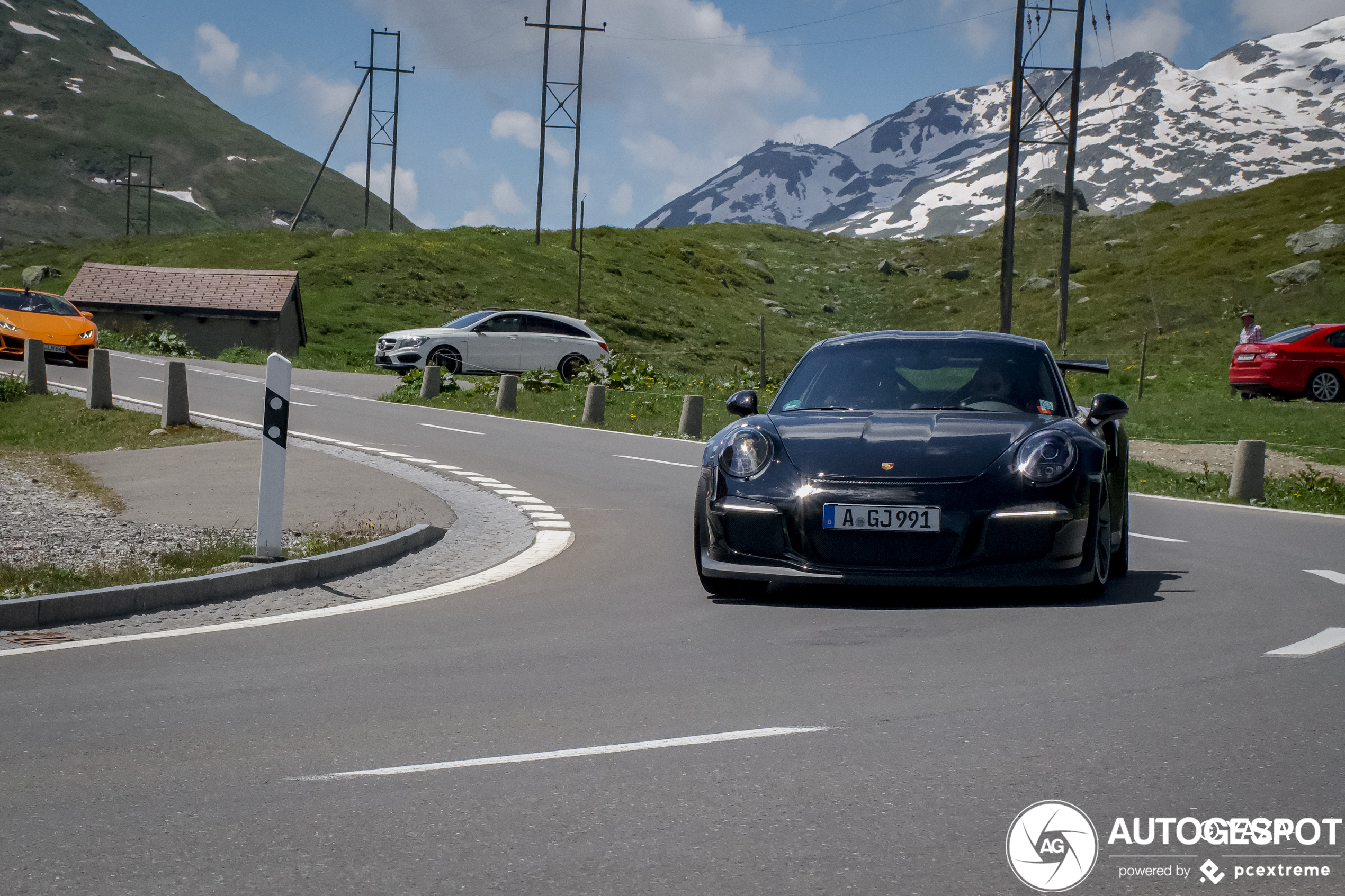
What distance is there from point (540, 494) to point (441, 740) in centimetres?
865

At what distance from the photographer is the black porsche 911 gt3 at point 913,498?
7020 mm

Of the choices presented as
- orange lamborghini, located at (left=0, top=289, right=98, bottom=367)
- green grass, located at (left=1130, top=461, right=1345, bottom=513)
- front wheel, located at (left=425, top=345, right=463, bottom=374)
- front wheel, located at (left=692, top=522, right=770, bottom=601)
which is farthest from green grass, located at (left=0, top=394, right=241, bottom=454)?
green grass, located at (left=1130, top=461, right=1345, bottom=513)

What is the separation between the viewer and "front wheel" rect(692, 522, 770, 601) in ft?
25.1

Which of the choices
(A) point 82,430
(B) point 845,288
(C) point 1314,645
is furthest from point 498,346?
(B) point 845,288

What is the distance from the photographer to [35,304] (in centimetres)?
3033

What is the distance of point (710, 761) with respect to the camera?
4.46m

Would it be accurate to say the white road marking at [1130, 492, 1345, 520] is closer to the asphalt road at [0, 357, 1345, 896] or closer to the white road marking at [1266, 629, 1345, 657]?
the asphalt road at [0, 357, 1345, 896]

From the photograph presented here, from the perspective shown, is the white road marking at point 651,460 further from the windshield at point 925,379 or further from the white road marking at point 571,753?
the white road marking at point 571,753

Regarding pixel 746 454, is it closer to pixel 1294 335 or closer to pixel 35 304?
pixel 1294 335

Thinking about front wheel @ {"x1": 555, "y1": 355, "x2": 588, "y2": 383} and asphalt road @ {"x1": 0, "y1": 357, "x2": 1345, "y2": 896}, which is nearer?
asphalt road @ {"x1": 0, "y1": 357, "x2": 1345, "y2": 896}

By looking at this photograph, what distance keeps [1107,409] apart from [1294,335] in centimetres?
2147

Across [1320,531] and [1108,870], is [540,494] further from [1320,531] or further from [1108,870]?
[1108,870]

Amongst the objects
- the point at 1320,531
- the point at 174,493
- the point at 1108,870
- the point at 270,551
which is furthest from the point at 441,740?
the point at 1320,531

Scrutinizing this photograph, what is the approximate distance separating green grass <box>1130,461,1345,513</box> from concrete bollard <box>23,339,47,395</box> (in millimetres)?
17391
